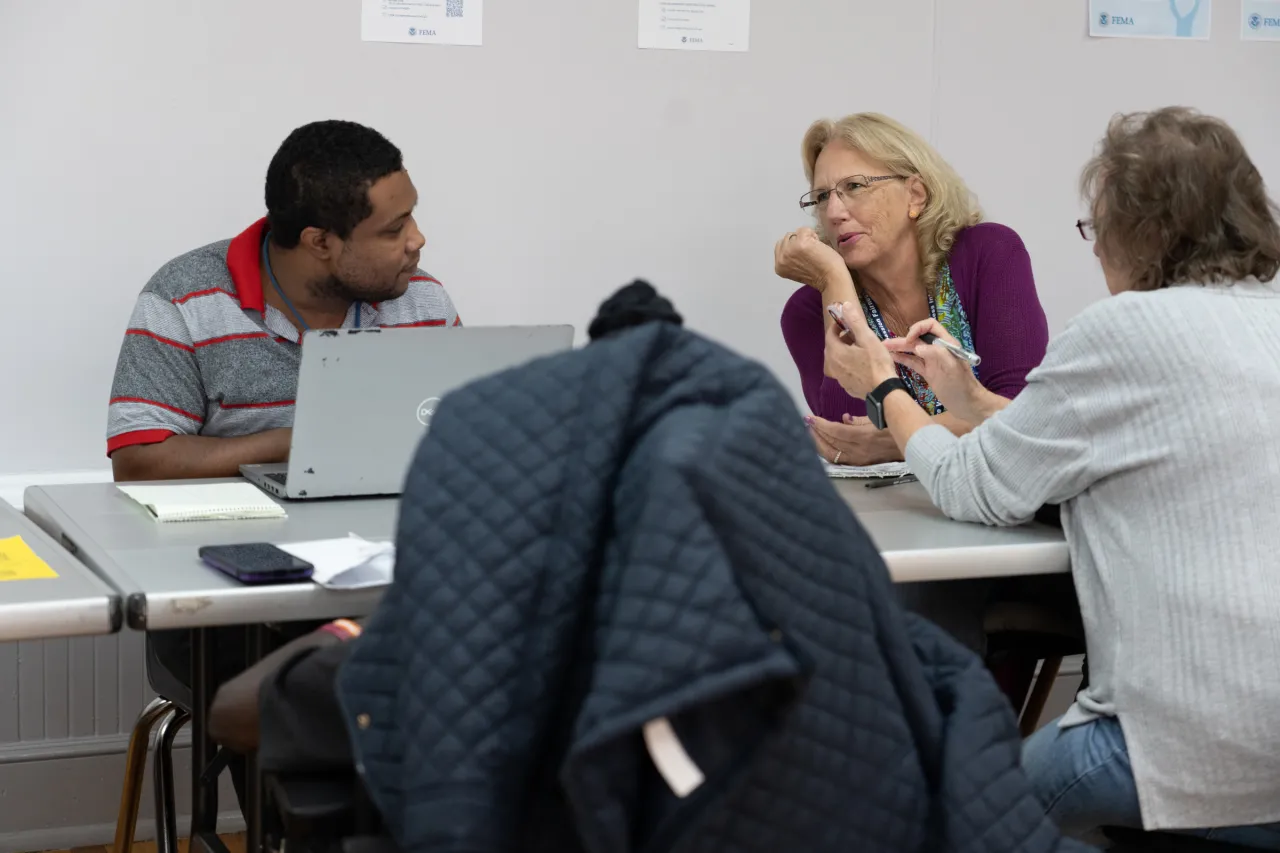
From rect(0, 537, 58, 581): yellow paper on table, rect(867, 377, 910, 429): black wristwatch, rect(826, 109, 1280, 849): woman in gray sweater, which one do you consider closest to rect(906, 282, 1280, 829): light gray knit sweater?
rect(826, 109, 1280, 849): woman in gray sweater

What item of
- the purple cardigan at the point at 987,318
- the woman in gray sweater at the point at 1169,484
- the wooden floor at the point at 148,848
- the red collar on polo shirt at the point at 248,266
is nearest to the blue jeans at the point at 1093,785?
the woman in gray sweater at the point at 1169,484

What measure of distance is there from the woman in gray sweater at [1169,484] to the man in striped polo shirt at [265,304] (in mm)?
1162

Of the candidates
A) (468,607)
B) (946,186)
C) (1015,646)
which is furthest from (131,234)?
(468,607)

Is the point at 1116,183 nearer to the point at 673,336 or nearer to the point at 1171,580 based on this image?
A: the point at 1171,580

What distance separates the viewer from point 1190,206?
1.63 metres

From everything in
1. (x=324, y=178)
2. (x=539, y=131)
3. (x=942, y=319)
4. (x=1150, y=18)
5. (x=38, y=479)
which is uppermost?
(x=1150, y=18)

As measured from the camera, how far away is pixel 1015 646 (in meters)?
2.12

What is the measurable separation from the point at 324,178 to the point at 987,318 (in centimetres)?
120

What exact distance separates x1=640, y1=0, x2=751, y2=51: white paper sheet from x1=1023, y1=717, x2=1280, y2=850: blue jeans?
1723 millimetres

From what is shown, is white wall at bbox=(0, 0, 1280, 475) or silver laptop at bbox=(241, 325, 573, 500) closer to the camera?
silver laptop at bbox=(241, 325, 573, 500)

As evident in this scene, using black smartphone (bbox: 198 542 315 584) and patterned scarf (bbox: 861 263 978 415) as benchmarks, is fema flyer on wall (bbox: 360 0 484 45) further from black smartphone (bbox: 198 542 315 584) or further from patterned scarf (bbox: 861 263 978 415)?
black smartphone (bbox: 198 542 315 584)

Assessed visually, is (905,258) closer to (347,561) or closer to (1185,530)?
(1185,530)

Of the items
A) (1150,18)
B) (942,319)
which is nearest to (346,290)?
(942,319)

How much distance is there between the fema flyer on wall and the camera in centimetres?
266
